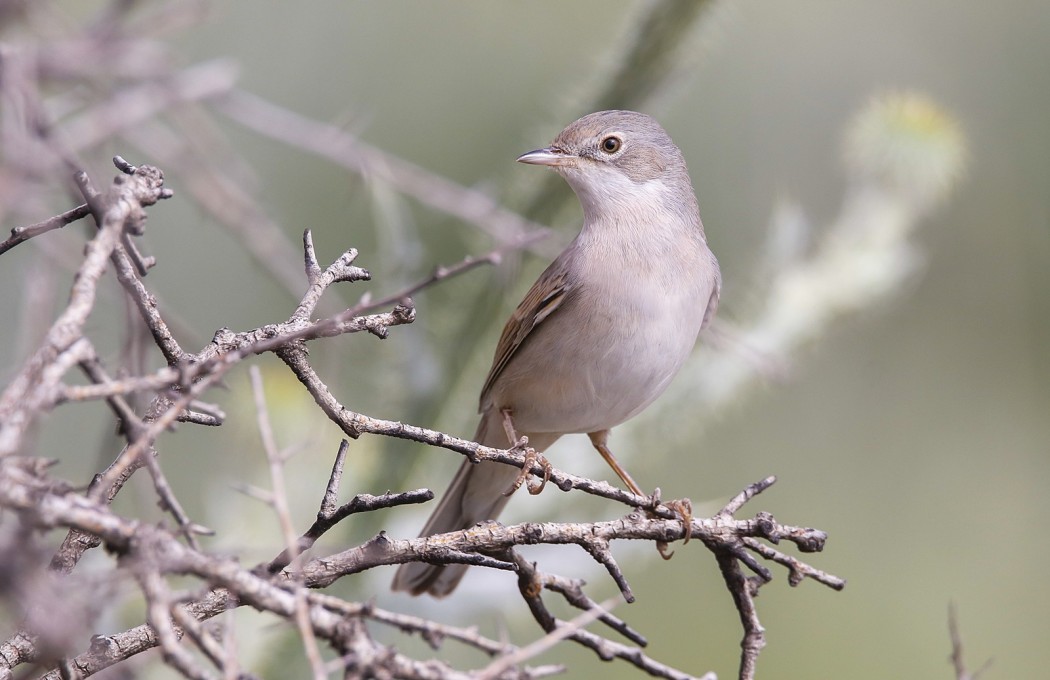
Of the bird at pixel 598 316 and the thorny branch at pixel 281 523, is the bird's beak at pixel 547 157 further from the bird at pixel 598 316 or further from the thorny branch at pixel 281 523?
the thorny branch at pixel 281 523

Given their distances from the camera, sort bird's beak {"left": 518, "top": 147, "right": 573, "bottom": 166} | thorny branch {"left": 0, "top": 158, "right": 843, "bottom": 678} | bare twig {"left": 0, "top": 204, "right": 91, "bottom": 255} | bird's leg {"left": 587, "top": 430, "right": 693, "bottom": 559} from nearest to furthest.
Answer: thorny branch {"left": 0, "top": 158, "right": 843, "bottom": 678}, bare twig {"left": 0, "top": 204, "right": 91, "bottom": 255}, bird's leg {"left": 587, "top": 430, "right": 693, "bottom": 559}, bird's beak {"left": 518, "top": 147, "right": 573, "bottom": 166}

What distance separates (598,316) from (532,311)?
0.33 meters

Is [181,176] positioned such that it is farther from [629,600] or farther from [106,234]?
[629,600]

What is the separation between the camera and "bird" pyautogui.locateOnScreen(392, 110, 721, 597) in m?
4.06

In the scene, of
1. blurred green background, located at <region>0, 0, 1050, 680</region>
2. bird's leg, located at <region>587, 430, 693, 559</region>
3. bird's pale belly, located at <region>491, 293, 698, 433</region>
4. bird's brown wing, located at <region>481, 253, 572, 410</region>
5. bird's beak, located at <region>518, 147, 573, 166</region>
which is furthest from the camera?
blurred green background, located at <region>0, 0, 1050, 680</region>

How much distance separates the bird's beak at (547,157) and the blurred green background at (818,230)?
256 cm

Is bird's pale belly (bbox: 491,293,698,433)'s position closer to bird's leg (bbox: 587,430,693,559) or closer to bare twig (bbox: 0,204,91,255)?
bird's leg (bbox: 587,430,693,559)

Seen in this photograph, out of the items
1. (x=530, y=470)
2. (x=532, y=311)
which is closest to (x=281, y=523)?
(x=530, y=470)

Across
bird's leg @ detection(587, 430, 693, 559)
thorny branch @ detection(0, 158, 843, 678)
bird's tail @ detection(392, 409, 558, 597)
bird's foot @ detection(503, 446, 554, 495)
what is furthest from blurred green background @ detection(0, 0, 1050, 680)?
thorny branch @ detection(0, 158, 843, 678)

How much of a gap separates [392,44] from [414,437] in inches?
318

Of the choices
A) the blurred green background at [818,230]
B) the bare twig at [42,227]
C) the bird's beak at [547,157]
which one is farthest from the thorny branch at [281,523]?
the blurred green background at [818,230]

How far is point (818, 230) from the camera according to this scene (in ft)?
25.6

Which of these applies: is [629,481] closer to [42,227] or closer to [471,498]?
[471,498]

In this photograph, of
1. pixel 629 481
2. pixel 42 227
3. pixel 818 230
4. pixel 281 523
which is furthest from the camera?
pixel 818 230
